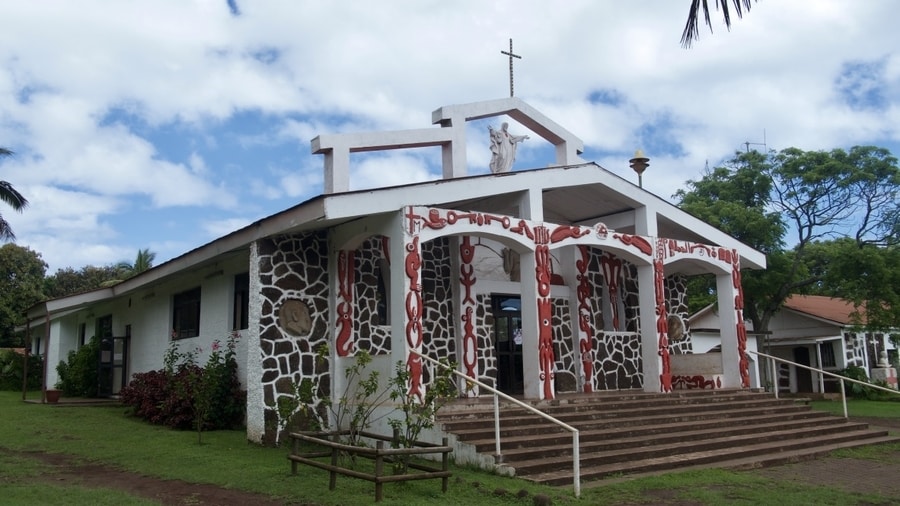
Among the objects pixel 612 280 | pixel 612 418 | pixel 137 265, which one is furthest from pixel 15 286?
pixel 612 418

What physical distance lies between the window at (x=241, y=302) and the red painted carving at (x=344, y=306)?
6.93ft

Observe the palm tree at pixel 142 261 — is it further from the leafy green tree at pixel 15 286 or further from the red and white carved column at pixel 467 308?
the red and white carved column at pixel 467 308

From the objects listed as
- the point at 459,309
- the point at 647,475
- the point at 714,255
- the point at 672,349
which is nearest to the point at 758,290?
the point at 672,349

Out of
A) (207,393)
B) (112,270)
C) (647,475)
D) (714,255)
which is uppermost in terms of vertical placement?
(112,270)

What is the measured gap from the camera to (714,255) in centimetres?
1625

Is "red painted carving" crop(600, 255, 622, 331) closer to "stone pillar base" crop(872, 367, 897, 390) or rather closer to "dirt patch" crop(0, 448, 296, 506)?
"dirt patch" crop(0, 448, 296, 506)

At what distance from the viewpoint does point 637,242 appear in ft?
48.4

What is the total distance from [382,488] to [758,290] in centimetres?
1955

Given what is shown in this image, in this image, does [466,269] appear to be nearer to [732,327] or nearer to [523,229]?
[523,229]

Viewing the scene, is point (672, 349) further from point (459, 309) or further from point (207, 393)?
point (207, 393)

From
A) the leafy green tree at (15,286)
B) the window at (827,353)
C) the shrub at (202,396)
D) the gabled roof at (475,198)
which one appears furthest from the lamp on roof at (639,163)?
the leafy green tree at (15,286)

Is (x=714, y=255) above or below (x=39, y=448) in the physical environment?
above

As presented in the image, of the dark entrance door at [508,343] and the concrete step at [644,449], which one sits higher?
the dark entrance door at [508,343]

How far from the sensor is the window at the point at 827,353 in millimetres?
29344
